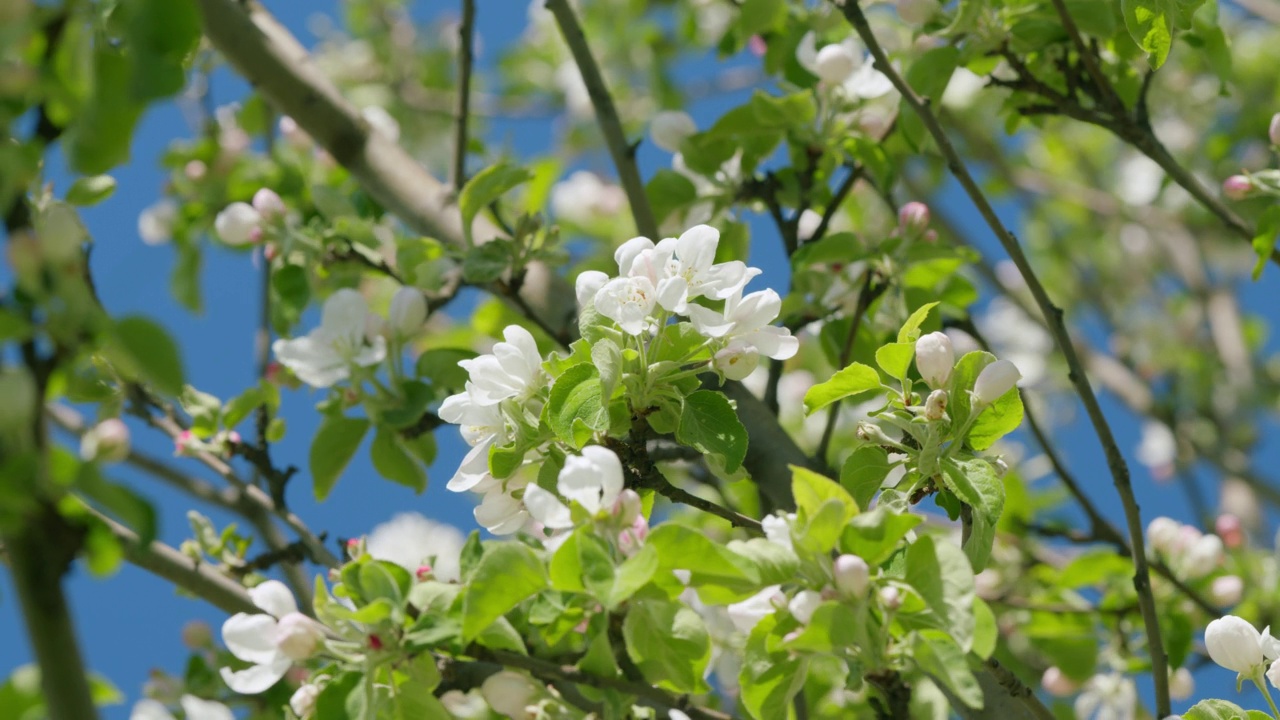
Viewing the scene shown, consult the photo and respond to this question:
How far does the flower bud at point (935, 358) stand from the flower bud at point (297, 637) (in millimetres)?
724

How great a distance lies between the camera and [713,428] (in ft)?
4.56

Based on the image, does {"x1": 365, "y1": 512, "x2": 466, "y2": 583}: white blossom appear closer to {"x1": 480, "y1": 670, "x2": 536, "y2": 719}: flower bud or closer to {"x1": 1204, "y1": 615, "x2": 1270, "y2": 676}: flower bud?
{"x1": 480, "y1": 670, "x2": 536, "y2": 719}: flower bud

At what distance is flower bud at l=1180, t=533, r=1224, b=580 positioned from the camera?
7.66ft

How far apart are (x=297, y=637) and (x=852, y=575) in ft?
1.91

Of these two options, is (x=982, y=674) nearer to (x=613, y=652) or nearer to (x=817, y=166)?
(x=613, y=652)

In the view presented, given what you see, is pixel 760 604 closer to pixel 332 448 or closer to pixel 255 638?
pixel 255 638

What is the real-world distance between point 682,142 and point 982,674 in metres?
1.07

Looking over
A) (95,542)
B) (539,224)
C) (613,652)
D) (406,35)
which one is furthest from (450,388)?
(406,35)

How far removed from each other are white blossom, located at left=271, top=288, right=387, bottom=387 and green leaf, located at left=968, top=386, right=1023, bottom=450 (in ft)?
3.19

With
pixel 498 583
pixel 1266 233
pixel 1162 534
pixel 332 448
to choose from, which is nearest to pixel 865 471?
pixel 498 583

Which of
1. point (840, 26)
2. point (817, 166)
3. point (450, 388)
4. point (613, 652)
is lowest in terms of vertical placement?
point (613, 652)

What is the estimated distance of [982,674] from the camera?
158 centimetres

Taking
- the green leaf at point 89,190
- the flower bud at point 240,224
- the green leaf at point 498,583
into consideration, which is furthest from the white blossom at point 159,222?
the green leaf at point 498,583

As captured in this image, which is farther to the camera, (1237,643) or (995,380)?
(1237,643)
